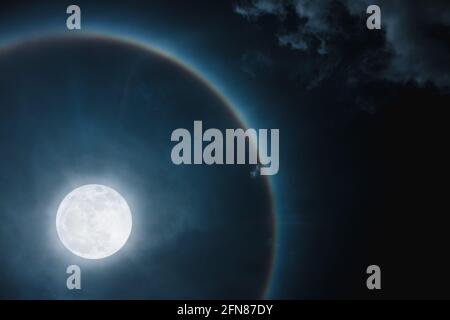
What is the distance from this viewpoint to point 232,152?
4.54 meters

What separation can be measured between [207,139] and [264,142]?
77 centimetres

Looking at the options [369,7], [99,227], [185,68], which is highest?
[369,7]

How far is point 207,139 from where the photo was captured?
4.53m

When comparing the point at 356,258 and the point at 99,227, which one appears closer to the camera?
the point at 99,227

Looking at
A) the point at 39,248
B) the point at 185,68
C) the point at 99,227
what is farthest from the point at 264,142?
the point at 39,248

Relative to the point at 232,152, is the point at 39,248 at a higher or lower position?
lower

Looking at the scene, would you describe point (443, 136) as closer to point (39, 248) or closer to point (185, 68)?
point (185, 68)
